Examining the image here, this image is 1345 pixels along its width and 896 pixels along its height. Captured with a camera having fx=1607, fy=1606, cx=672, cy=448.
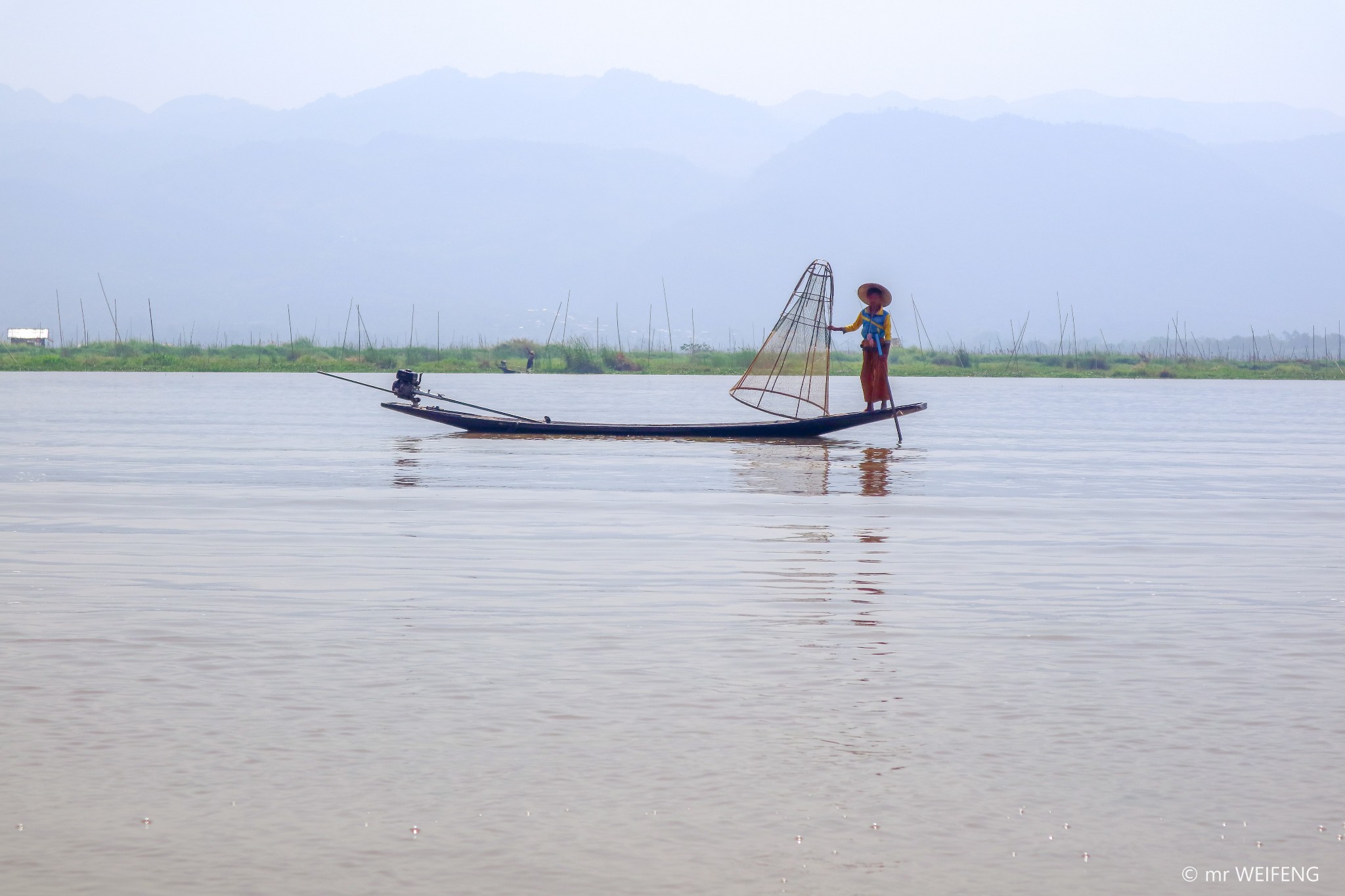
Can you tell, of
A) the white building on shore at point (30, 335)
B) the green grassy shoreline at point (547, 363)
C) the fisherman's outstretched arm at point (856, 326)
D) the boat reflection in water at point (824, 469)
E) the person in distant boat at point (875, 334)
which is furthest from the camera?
the white building on shore at point (30, 335)

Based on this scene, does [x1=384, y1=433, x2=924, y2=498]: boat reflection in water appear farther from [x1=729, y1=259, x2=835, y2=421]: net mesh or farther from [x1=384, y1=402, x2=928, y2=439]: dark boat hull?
[x1=729, y1=259, x2=835, y2=421]: net mesh

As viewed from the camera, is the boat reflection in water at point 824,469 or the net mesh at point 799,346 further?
the net mesh at point 799,346

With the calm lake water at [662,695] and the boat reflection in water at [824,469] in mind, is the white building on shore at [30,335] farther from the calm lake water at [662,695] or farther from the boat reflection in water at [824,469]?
the calm lake water at [662,695]

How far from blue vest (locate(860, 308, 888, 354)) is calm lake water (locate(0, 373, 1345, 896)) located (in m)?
6.83

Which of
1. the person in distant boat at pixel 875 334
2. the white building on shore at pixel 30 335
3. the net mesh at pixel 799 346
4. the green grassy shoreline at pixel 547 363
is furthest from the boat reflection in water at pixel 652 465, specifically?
the white building on shore at pixel 30 335

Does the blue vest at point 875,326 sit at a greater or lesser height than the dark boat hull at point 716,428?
greater

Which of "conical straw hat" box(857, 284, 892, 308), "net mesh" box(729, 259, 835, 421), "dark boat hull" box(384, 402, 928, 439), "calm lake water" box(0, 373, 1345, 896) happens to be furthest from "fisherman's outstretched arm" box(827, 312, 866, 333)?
"calm lake water" box(0, 373, 1345, 896)

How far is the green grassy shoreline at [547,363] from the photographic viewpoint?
241ft

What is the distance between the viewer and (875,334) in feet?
71.8

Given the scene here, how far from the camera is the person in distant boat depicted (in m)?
21.7

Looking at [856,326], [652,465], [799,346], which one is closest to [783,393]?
[799,346]

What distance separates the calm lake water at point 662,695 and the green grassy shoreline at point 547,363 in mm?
60875

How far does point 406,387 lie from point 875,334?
23.4 feet

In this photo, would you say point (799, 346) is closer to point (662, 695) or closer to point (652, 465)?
point (652, 465)
